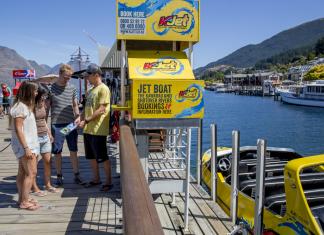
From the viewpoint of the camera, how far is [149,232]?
153cm

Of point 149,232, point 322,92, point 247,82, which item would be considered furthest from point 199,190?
point 247,82

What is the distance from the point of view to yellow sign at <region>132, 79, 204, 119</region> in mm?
4609

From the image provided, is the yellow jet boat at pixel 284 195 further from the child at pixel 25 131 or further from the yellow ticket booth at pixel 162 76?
the child at pixel 25 131

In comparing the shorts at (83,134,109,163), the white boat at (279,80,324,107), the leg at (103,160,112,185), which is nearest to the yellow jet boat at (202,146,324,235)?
the leg at (103,160,112,185)

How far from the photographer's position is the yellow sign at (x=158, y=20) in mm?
5051

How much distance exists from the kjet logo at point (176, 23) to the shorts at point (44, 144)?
2163 mm

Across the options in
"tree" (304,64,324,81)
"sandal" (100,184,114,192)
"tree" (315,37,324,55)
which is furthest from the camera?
"tree" (315,37,324,55)

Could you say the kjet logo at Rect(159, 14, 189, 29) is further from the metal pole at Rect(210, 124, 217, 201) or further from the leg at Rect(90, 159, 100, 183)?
the leg at Rect(90, 159, 100, 183)

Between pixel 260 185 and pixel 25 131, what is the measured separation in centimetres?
292

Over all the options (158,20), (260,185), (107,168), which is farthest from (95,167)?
(260,185)

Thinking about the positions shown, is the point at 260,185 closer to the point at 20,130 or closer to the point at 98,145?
the point at 98,145

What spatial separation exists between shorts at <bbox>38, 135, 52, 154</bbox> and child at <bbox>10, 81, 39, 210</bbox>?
0.55m

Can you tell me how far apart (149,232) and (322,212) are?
145 inches

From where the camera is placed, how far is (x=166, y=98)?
4.63 meters
